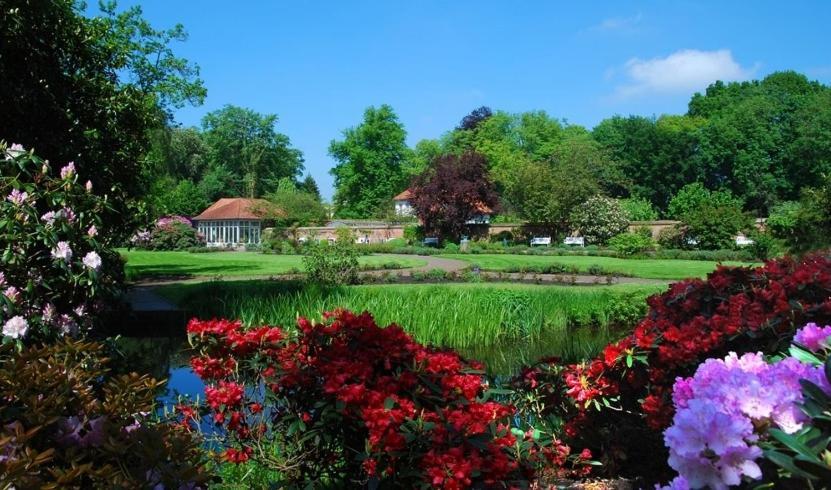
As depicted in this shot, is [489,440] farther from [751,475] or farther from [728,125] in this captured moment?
[728,125]

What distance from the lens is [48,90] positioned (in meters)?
6.32

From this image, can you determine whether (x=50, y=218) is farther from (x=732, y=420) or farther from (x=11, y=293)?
(x=732, y=420)

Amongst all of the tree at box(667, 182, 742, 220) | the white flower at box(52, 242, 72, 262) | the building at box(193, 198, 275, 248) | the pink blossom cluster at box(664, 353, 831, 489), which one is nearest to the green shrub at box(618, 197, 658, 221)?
the tree at box(667, 182, 742, 220)

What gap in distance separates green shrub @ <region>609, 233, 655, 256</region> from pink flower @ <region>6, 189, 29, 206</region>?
29.7 meters

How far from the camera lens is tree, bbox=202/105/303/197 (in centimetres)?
6881

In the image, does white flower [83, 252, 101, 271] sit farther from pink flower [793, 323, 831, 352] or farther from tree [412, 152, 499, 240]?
tree [412, 152, 499, 240]

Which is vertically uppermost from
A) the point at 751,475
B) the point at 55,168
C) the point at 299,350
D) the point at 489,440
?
the point at 55,168

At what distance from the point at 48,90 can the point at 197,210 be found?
55.9m

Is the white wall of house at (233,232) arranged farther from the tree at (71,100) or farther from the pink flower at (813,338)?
the pink flower at (813,338)

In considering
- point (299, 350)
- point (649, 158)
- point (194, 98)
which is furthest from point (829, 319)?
point (649, 158)

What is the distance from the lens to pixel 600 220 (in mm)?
37656

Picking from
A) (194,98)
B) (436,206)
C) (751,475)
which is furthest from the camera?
(436,206)

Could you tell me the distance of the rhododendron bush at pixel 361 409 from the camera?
7.70ft

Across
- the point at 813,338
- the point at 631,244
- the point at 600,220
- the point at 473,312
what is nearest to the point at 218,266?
the point at 473,312
